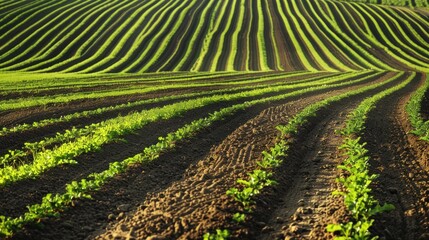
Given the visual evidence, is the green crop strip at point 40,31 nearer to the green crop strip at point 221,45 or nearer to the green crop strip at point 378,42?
the green crop strip at point 221,45

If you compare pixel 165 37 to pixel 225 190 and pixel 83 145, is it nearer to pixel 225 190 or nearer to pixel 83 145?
pixel 83 145

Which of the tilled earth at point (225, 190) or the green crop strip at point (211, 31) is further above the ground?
the green crop strip at point (211, 31)

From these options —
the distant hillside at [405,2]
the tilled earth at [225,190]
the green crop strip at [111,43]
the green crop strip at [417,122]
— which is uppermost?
the distant hillside at [405,2]

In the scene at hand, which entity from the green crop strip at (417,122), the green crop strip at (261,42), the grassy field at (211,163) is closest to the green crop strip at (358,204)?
the grassy field at (211,163)

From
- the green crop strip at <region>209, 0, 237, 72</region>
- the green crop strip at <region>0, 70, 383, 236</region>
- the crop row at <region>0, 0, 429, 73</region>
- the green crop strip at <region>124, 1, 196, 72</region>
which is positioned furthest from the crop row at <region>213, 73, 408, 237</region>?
the crop row at <region>0, 0, 429, 73</region>

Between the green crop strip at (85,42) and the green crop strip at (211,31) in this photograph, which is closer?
the green crop strip at (85,42)

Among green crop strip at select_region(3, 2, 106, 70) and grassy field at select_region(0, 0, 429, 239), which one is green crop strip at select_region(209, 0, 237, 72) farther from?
green crop strip at select_region(3, 2, 106, 70)

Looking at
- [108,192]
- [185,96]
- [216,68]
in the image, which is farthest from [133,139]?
[216,68]

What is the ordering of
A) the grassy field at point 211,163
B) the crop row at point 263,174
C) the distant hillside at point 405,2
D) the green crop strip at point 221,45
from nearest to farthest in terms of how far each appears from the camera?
1. the grassy field at point 211,163
2. the crop row at point 263,174
3. the green crop strip at point 221,45
4. the distant hillside at point 405,2

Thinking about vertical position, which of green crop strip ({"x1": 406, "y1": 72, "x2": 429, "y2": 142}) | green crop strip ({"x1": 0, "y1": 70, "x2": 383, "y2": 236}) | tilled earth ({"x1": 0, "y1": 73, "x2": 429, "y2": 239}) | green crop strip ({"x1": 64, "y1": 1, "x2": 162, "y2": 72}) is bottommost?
green crop strip ({"x1": 406, "y1": 72, "x2": 429, "y2": 142})

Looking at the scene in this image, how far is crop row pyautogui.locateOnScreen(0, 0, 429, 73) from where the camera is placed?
5325 centimetres

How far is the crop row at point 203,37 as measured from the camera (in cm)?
5325

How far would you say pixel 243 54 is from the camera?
191 feet

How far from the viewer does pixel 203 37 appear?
212 ft
